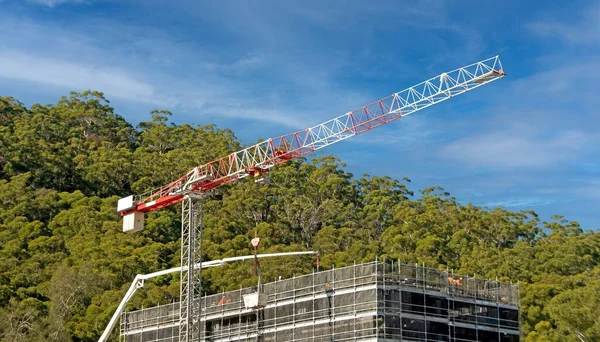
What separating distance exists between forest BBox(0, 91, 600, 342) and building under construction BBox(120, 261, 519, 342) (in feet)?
60.0

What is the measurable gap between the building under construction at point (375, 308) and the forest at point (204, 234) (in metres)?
18.3

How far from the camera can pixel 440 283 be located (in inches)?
2591

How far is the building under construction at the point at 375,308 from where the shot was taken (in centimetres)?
6244

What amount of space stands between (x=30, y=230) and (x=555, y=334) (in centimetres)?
7254

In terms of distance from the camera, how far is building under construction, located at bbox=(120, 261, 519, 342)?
6244cm

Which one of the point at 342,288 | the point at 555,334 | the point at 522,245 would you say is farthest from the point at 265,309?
the point at 522,245

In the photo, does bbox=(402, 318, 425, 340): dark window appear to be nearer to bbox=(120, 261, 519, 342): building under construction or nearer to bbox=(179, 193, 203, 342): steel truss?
bbox=(120, 261, 519, 342): building under construction

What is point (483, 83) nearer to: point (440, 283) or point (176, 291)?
point (440, 283)

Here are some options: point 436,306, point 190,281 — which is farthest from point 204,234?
point 436,306

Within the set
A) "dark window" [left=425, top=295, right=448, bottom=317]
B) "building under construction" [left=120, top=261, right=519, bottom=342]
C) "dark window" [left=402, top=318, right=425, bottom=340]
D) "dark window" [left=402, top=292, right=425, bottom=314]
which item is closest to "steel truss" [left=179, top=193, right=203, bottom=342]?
"building under construction" [left=120, top=261, right=519, bottom=342]

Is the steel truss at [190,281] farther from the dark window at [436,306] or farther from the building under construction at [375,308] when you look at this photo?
the dark window at [436,306]

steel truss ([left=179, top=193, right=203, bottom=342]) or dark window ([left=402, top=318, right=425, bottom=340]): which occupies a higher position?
steel truss ([left=179, top=193, right=203, bottom=342])

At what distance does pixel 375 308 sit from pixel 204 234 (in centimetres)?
7209

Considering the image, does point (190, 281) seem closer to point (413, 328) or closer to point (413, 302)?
point (413, 302)
